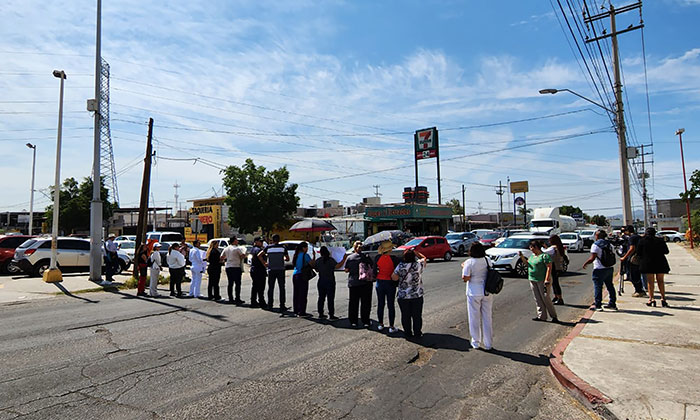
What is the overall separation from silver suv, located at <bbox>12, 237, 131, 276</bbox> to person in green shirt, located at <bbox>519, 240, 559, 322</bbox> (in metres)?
16.5

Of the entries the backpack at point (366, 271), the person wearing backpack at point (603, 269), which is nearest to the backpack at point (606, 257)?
the person wearing backpack at point (603, 269)

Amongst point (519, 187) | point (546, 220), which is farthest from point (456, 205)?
point (546, 220)

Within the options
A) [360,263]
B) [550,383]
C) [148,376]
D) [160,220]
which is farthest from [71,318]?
[160,220]

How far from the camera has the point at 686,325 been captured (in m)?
7.93

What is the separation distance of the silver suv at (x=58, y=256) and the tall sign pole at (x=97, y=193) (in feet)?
7.38

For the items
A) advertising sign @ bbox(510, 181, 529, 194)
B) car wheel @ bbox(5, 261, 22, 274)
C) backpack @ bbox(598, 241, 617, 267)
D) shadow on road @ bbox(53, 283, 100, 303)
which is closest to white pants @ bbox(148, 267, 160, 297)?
shadow on road @ bbox(53, 283, 100, 303)

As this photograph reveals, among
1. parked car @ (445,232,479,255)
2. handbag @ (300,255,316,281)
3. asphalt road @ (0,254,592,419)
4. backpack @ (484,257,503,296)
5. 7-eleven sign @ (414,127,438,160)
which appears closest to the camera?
asphalt road @ (0,254,592,419)

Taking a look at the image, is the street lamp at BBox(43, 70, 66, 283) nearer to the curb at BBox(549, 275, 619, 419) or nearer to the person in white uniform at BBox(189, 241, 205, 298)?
the person in white uniform at BBox(189, 241, 205, 298)

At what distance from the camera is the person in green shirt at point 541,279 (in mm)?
8625

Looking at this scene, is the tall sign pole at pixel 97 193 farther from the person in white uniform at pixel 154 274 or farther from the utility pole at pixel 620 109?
the utility pole at pixel 620 109

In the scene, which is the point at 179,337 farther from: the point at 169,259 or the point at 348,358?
the point at 169,259

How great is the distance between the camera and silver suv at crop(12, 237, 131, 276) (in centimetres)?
1772

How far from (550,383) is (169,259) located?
10.8 m

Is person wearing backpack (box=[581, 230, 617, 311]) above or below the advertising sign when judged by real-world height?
below
